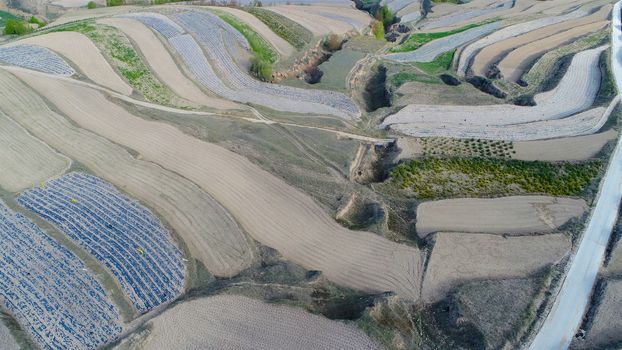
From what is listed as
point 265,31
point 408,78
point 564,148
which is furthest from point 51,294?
point 265,31

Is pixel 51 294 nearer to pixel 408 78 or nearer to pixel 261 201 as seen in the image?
pixel 261 201

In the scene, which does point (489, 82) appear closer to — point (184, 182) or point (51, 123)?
point (184, 182)

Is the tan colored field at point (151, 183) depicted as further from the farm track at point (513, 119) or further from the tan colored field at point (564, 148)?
the tan colored field at point (564, 148)

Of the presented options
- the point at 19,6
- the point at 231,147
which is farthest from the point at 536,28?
the point at 19,6

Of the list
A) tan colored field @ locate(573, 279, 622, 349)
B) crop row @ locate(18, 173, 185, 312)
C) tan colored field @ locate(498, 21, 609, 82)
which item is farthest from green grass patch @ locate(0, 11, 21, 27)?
tan colored field @ locate(573, 279, 622, 349)

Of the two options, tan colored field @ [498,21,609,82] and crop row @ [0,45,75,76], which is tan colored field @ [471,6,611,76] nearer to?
tan colored field @ [498,21,609,82]
